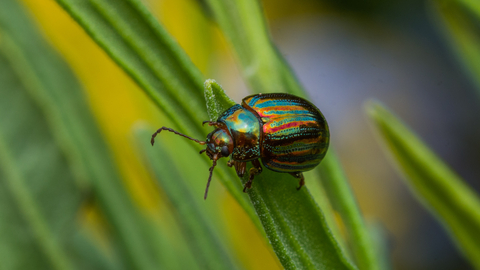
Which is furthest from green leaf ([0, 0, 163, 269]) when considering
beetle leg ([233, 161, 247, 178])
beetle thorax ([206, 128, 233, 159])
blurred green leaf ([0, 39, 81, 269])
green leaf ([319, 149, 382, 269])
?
green leaf ([319, 149, 382, 269])

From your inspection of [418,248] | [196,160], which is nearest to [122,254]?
[196,160]

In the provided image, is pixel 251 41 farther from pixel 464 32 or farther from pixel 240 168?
pixel 464 32

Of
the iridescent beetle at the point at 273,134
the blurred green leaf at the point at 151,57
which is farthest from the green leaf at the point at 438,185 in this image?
the blurred green leaf at the point at 151,57

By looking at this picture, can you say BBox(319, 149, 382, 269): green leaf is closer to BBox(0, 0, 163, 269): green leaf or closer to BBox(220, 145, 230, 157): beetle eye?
BBox(220, 145, 230, 157): beetle eye

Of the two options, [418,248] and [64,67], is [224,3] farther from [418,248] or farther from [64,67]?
[418,248]

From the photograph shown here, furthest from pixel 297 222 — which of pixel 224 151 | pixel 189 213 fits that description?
pixel 189 213

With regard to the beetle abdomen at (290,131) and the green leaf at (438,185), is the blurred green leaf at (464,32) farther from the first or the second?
the beetle abdomen at (290,131)
